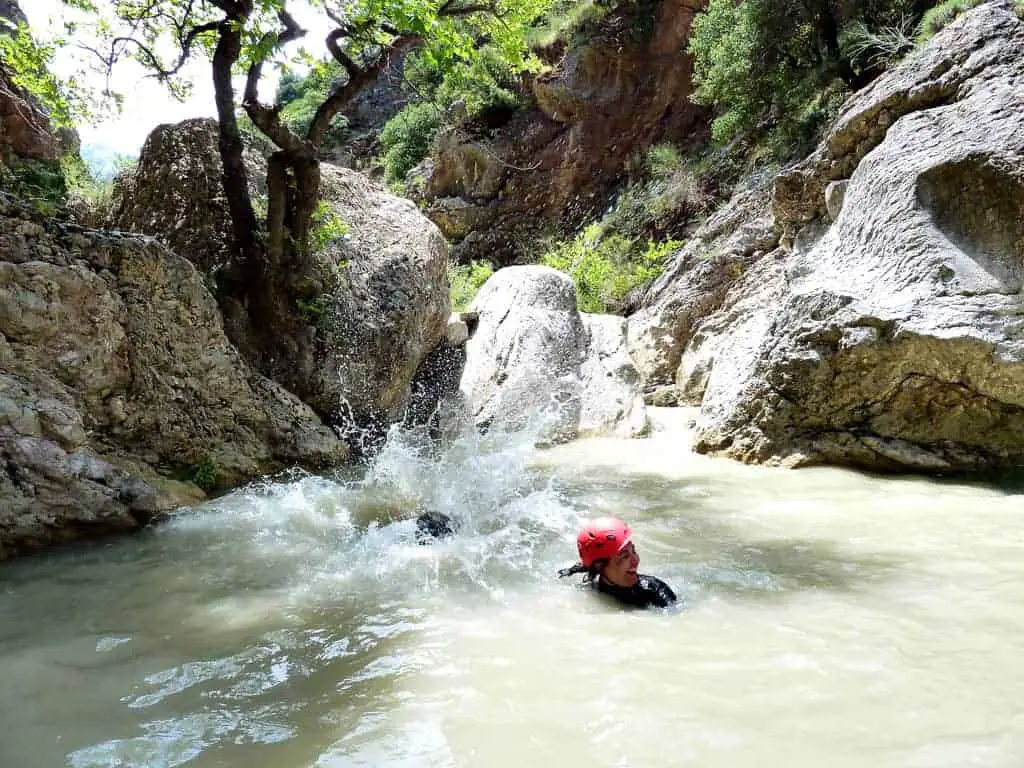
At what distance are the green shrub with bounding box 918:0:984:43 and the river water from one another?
5464 mm

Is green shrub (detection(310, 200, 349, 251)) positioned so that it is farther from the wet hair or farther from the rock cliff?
the wet hair

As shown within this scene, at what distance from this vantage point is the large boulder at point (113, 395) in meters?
3.82

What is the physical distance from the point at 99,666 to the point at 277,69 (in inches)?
237

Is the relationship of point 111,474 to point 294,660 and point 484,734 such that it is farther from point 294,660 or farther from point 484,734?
point 484,734

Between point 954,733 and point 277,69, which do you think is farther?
point 277,69

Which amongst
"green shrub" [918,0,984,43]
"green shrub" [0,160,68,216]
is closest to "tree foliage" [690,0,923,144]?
"green shrub" [918,0,984,43]

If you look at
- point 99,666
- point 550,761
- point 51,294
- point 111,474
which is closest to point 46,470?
point 111,474

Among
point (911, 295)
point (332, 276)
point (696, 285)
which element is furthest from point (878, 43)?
point (332, 276)

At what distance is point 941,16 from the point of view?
22.7ft

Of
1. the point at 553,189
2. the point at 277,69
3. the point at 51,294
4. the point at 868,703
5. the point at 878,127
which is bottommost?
the point at 868,703

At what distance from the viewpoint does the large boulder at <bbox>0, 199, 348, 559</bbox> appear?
3.82m

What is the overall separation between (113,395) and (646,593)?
4210 mm

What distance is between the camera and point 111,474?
417 centimetres

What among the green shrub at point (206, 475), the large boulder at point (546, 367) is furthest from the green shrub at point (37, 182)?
the large boulder at point (546, 367)
